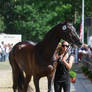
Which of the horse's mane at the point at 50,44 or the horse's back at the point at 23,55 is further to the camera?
the horse's back at the point at 23,55

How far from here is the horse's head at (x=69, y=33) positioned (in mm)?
7082

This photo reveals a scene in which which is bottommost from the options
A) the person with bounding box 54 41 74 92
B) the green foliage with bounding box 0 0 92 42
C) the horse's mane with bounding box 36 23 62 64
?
the green foliage with bounding box 0 0 92 42

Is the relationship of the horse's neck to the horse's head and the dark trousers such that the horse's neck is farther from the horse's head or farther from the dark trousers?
the dark trousers

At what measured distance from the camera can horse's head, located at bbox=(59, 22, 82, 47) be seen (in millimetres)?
7082

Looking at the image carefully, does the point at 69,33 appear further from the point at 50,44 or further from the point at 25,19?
the point at 25,19

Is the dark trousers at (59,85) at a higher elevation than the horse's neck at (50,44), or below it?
below

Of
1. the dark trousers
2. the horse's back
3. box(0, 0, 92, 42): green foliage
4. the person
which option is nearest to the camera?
the person

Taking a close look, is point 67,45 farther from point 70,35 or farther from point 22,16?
point 22,16

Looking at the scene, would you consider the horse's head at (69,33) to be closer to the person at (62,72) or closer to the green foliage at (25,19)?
the person at (62,72)

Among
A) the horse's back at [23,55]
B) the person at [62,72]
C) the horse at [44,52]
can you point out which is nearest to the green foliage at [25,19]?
the horse's back at [23,55]

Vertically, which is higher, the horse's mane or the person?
the horse's mane

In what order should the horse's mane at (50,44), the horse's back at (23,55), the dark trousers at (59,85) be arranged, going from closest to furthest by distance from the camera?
the dark trousers at (59,85) < the horse's mane at (50,44) < the horse's back at (23,55)

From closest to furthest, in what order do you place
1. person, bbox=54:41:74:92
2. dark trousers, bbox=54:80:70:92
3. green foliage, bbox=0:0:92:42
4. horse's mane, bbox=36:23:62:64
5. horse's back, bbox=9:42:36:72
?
person, bbox=54:41:74:92, dark trousers, bbox=54:80:70:92, horse's mane, bbox=36:23:62:64, horse's back, bbox=9:42:36:72, green foliage, bbox=0:0:92:42

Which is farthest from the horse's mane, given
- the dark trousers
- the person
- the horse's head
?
the dark trousers
